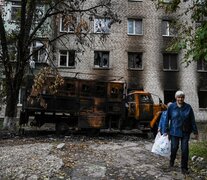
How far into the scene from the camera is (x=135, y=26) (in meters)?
30.8

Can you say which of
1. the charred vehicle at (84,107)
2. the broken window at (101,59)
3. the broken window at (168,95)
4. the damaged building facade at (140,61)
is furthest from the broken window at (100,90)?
the broken window at (168,95)

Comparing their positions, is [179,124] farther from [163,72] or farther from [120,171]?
[163,72]

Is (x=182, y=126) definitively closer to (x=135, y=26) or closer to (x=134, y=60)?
(x=134, y=60)

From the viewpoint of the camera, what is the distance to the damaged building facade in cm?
2953

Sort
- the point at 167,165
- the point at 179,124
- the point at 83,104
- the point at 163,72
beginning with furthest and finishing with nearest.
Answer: the point at 163,72, the point at 83,104, the point at 167,165, the point at 179,124

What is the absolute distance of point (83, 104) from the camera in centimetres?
1700

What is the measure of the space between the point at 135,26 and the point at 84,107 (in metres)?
15.6

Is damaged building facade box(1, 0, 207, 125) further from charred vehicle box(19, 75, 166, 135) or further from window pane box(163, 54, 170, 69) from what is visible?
charred vehicle box(19, 75, 166, 135)

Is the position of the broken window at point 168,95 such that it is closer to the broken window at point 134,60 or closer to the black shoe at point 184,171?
the broken window at point 134,60

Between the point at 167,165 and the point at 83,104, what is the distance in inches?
333

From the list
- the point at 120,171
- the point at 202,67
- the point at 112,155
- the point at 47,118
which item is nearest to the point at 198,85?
the point at 202,67

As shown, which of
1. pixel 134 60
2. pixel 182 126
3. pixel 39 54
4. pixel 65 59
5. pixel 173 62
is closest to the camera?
pixel 182 126

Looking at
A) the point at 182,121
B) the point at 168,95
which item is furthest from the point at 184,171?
the point at 168,95

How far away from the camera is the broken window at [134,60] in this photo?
98.6 feet
